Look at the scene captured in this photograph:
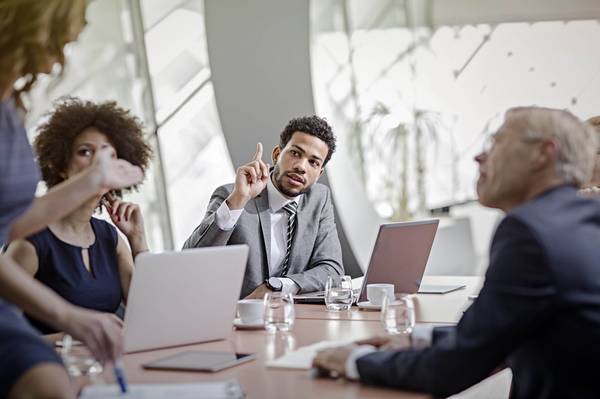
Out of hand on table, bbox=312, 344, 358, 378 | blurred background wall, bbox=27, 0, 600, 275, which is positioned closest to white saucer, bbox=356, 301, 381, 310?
hand on table, bbox=312, 344, 358, 378

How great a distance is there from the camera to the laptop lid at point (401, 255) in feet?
10.4

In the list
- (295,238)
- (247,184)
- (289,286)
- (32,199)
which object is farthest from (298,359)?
(295,238)

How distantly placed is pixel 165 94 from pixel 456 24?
8.15 feet

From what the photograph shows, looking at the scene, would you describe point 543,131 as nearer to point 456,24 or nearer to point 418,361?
point 418,361

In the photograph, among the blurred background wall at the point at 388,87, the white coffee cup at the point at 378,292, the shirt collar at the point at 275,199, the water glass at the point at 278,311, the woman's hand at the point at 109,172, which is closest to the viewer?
the woman's hand at the point at 109,172

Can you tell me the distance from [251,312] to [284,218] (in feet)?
4.33

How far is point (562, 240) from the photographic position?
1798 mm

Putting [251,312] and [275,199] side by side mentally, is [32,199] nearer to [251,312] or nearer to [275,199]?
[251,312]

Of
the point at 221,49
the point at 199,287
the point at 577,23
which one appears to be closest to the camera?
the point at 199,287

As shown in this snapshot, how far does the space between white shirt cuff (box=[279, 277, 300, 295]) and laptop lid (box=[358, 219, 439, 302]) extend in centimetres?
39

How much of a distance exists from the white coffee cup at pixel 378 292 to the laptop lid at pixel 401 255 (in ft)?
0.31

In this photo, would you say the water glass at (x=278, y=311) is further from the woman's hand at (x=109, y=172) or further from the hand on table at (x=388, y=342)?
the woman's hand at (x=109, y=172)

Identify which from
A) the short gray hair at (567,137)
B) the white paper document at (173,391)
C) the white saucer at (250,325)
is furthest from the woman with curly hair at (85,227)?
the short gray hair at (567,137)

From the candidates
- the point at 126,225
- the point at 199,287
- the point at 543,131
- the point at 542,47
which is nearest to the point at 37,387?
the point at 199,287
